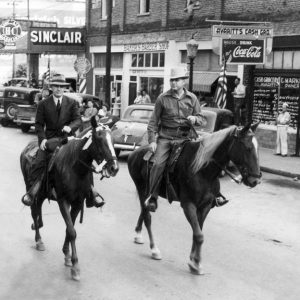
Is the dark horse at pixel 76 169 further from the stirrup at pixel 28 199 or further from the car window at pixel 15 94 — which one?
the car window at pixel 15 94

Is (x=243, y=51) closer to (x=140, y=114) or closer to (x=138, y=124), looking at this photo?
(x=140, y=114)

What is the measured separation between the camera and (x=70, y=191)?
286 inches

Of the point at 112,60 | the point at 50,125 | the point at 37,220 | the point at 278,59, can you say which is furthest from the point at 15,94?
the point at 50,125

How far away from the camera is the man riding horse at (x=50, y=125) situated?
7.81m

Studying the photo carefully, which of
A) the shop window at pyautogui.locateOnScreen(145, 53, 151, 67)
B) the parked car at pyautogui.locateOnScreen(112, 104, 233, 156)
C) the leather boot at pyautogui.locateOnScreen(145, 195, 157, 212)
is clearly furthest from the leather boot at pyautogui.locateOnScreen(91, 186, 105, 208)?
the shop window at pyautogui.locateOnScreen(145, 53, 151, 67)

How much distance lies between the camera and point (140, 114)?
1767 cm

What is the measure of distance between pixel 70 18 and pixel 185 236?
3128 inches

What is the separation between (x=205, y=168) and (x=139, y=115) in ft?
34.6

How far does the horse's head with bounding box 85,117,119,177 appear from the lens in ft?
22.3

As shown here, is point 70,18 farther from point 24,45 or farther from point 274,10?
point 274,10

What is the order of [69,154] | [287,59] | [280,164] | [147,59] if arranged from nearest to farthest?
[69,154], [280,164], [287,59], [147,59]

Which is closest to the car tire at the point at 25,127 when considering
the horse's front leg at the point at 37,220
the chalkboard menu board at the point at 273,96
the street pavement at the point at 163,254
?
the chalkboard menu board at the point at 273,96

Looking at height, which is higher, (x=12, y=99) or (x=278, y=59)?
(x=278, y=59)

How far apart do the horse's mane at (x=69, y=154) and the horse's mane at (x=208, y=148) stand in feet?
4.56
